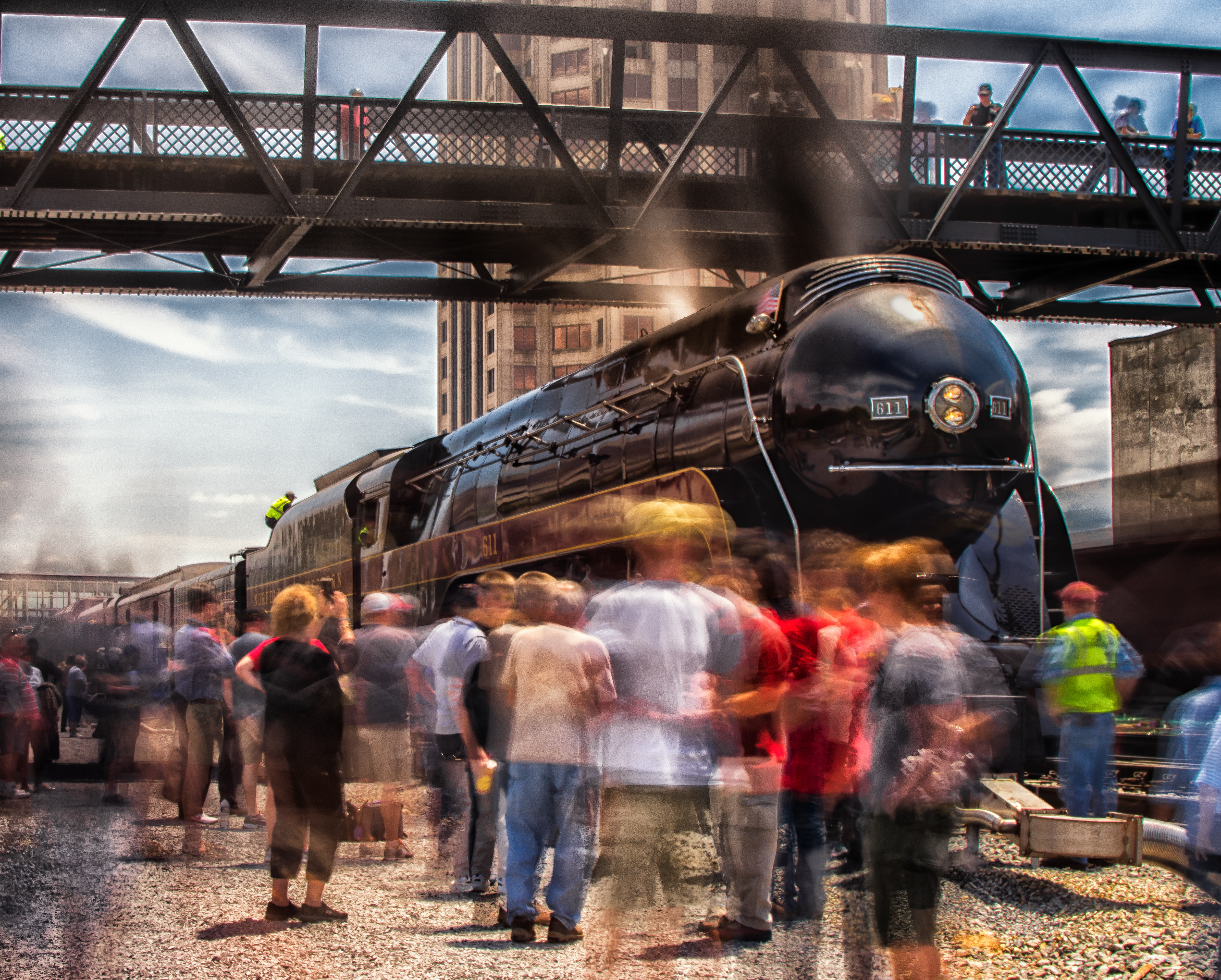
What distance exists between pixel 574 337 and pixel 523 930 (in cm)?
5808

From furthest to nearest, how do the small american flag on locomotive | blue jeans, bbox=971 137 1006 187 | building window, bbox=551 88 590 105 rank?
building window, bbox=551 88 590 105 < blue jeans, bbox=971 137 1006 187 < the small american flag on locomotive

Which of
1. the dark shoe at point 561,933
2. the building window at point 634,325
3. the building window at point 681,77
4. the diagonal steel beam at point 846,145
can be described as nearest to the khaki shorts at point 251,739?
the dark shoe at point 561,933

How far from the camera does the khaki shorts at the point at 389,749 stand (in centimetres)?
854

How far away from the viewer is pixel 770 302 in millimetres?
8547

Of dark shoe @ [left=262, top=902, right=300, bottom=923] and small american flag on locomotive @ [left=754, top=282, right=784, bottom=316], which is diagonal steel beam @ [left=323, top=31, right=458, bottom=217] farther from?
dark shoe @ [left=262, top=902, right=300, bottom=923]

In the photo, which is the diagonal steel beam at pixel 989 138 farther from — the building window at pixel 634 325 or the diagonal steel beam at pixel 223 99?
the building window at pixel 634 325

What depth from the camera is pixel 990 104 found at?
1412 cm

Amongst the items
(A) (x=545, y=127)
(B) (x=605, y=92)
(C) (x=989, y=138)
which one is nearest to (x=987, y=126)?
(C) (x=989, y=138)

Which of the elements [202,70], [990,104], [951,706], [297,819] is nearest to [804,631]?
[951,706]

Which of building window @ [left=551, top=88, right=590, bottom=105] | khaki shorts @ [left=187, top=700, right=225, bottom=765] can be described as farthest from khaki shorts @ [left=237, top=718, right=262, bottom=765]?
building window @ [left=551, top=88, right=590, bottom=105]

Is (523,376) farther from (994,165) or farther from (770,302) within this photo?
(770,302)

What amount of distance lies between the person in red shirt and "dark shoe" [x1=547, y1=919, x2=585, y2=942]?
0.82 meters

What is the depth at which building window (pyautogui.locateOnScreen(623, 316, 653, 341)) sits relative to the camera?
197 ft

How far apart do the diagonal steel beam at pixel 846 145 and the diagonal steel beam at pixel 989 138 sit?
1.11 ft
